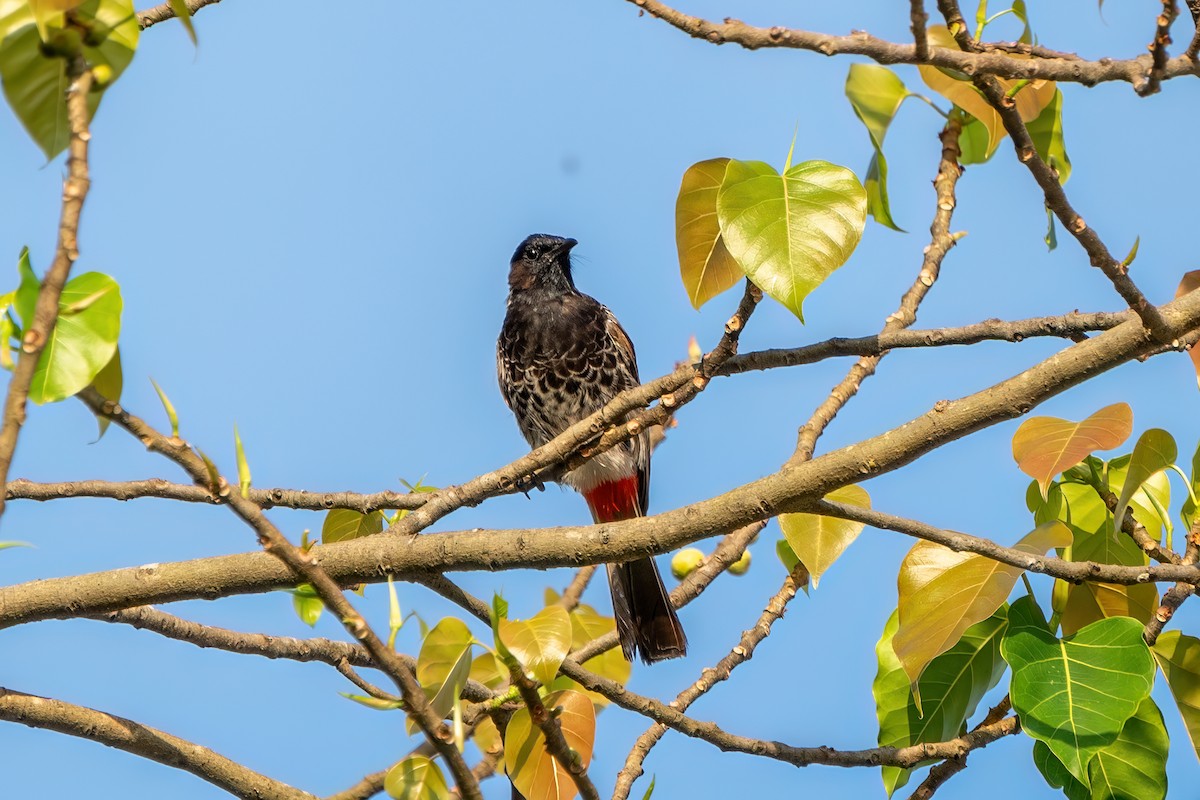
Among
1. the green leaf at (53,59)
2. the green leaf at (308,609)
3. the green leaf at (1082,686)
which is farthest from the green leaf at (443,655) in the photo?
the green leaf at (308,609)

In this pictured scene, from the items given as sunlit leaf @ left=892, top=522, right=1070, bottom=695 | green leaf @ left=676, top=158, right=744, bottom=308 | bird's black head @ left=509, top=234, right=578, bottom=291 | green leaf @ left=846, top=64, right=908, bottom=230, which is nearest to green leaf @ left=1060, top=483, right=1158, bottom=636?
sunlit leaf @ left=892, top=522, right=1070, bottom=695

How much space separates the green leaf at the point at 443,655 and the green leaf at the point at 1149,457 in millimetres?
1245

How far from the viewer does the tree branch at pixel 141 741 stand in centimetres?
230

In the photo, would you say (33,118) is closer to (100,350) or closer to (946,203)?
(100,350)

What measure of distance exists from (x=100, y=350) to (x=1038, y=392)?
59.9 inches

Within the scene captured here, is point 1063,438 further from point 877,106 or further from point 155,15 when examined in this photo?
point 155,15

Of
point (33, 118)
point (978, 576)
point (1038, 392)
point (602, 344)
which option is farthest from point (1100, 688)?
point (602, 344)

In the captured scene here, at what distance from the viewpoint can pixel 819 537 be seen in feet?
8.00

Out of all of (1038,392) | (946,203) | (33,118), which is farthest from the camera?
(946,203)

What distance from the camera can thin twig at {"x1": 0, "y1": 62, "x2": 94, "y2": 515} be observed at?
136cm

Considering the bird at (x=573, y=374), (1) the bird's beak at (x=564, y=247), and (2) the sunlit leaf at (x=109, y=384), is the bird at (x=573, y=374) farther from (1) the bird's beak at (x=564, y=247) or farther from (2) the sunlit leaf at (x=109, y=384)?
(2) the sunlit leaf at (x=109, y=384)

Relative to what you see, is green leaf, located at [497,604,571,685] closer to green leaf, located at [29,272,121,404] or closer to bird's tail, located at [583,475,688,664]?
green leaf, located at [29,272,121,404]

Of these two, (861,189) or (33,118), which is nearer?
(33,118)

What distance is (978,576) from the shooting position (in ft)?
7.02
